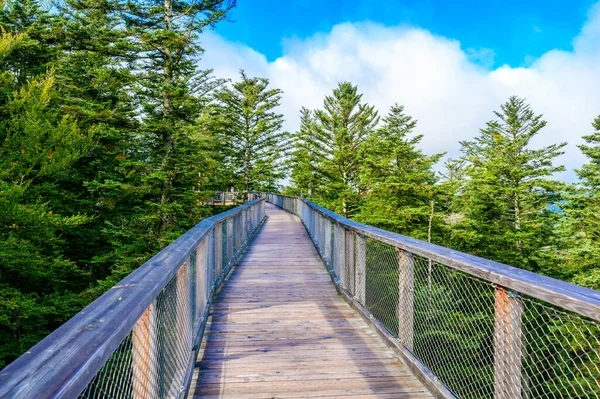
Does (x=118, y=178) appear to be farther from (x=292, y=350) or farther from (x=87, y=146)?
(x=292, y=350)

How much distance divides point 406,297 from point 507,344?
50.8 inches

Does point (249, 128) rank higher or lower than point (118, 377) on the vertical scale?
higher

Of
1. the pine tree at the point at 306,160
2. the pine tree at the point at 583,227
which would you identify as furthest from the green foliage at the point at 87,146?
the pine tree at the point at 583,227

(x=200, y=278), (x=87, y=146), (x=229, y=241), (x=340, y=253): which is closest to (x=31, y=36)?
(x=87, y=146)

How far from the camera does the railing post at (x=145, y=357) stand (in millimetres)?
1738

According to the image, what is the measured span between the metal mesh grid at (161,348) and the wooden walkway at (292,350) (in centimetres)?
35

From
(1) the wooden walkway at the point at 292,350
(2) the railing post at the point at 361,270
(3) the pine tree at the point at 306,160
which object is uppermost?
(3) the pine tree at the point at 306,160

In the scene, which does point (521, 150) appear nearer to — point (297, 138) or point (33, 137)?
point (297, 138)

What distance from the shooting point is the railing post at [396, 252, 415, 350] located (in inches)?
132

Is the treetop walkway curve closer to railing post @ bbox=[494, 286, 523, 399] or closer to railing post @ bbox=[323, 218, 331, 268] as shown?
railing post @ bbox=[494, 286, 523, 399]

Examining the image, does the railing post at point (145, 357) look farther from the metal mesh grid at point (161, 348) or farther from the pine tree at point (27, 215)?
the pine tree at point (27, 215)

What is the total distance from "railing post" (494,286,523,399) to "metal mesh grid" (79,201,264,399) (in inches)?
81.4

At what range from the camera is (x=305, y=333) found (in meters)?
4.19

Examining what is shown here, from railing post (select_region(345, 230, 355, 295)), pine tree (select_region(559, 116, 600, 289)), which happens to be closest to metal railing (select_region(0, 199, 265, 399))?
railing post (select_region(345, 230, 355, 295))
